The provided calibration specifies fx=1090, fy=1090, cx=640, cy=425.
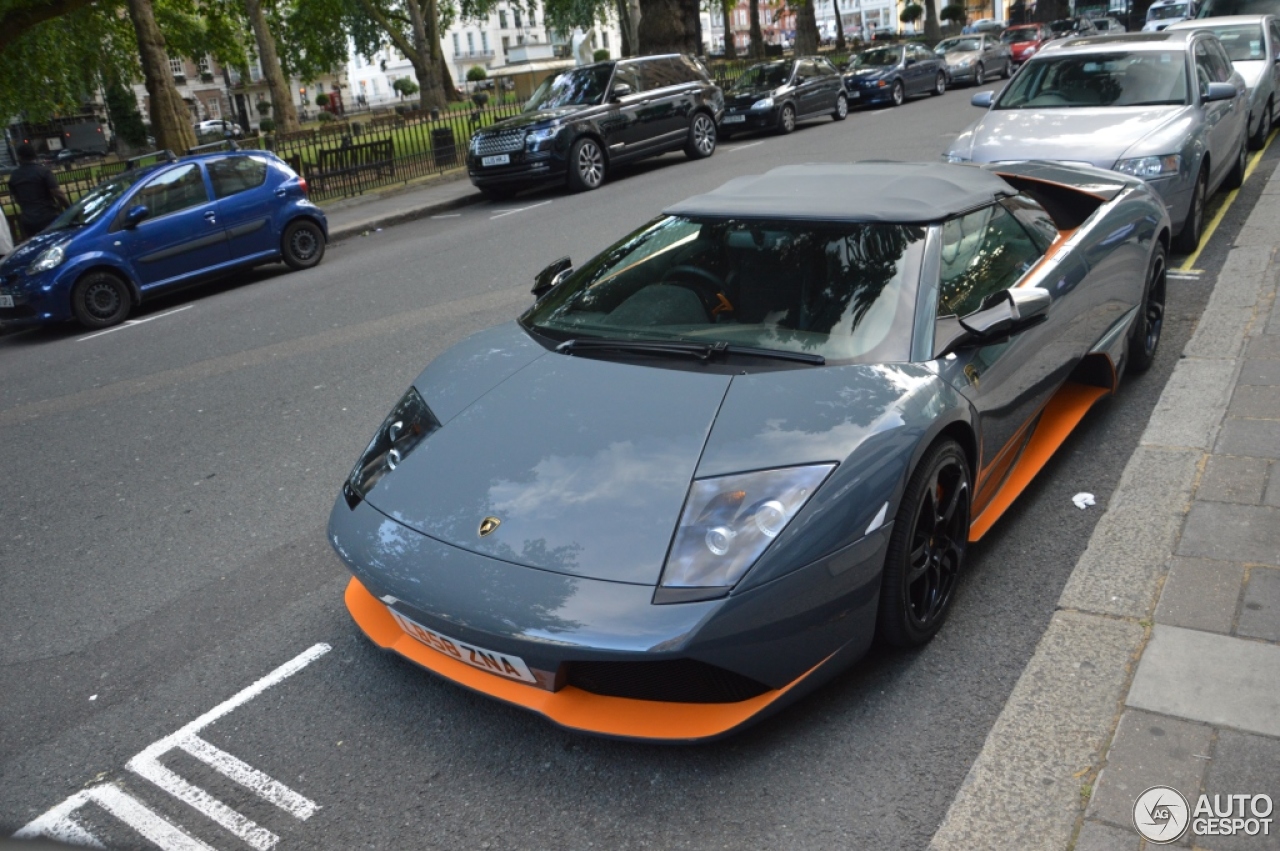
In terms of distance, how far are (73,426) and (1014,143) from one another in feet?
23.2

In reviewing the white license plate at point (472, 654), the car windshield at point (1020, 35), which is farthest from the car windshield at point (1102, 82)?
the car windshield at point (1020, 35)

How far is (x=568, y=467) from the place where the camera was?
3.20 meters

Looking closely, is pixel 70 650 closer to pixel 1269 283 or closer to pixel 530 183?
pixel 1269 283

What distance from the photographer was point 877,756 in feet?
9.75

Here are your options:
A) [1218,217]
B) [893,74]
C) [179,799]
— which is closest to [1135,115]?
[1218,217]

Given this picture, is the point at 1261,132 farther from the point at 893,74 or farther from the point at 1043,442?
the point at 893,74

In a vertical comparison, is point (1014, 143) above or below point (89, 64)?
below

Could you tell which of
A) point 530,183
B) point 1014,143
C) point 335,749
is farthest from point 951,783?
point 530,183

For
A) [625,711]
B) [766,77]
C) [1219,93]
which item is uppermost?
[766,77]

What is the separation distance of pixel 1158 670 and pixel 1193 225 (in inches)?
242

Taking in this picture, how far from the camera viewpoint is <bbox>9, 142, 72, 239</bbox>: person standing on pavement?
41.7 feet

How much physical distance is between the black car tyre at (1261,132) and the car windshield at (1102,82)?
15.6ft

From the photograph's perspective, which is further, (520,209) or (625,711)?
(520,209)

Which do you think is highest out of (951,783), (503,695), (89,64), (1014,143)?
(89,64)
